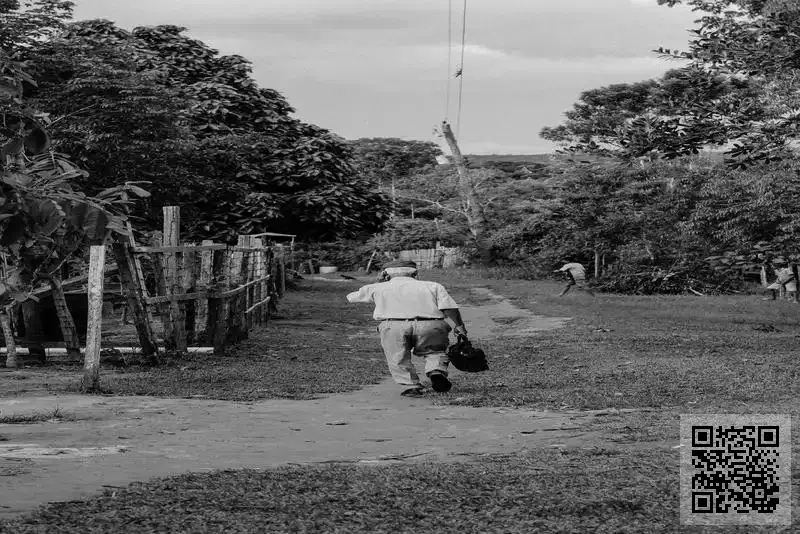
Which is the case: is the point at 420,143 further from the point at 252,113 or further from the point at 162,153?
the point at 162,153

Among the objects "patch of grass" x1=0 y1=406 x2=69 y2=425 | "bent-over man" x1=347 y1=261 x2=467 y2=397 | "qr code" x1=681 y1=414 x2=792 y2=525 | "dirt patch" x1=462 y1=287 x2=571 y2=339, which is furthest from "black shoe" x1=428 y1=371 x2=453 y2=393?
"dirt patch" x1=462 y1=287 x2=571 y2=339

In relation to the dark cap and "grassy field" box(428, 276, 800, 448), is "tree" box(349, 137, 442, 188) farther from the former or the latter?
the dark cap

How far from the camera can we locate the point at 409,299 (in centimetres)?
1191

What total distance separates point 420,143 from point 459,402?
222ft

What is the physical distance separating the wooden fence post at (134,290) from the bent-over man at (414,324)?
328cm

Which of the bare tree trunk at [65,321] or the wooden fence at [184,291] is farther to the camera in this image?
the wooden fence at [184,291]

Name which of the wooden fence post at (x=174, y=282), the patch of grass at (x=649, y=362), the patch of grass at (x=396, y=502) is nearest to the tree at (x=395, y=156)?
the patch of grass at (x=649, y=362)

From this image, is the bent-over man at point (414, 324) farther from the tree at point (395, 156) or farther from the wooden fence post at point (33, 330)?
the tree at point (395, 156)

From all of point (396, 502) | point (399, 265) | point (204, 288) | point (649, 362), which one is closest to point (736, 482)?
point (396, 502)

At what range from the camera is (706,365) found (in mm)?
14227

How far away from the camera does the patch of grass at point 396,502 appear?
218 inches

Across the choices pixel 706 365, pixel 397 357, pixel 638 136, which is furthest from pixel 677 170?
pixel 397 357

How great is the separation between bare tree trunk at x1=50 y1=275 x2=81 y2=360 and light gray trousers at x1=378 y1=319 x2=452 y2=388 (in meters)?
4.07

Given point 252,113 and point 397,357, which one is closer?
point 397,357
